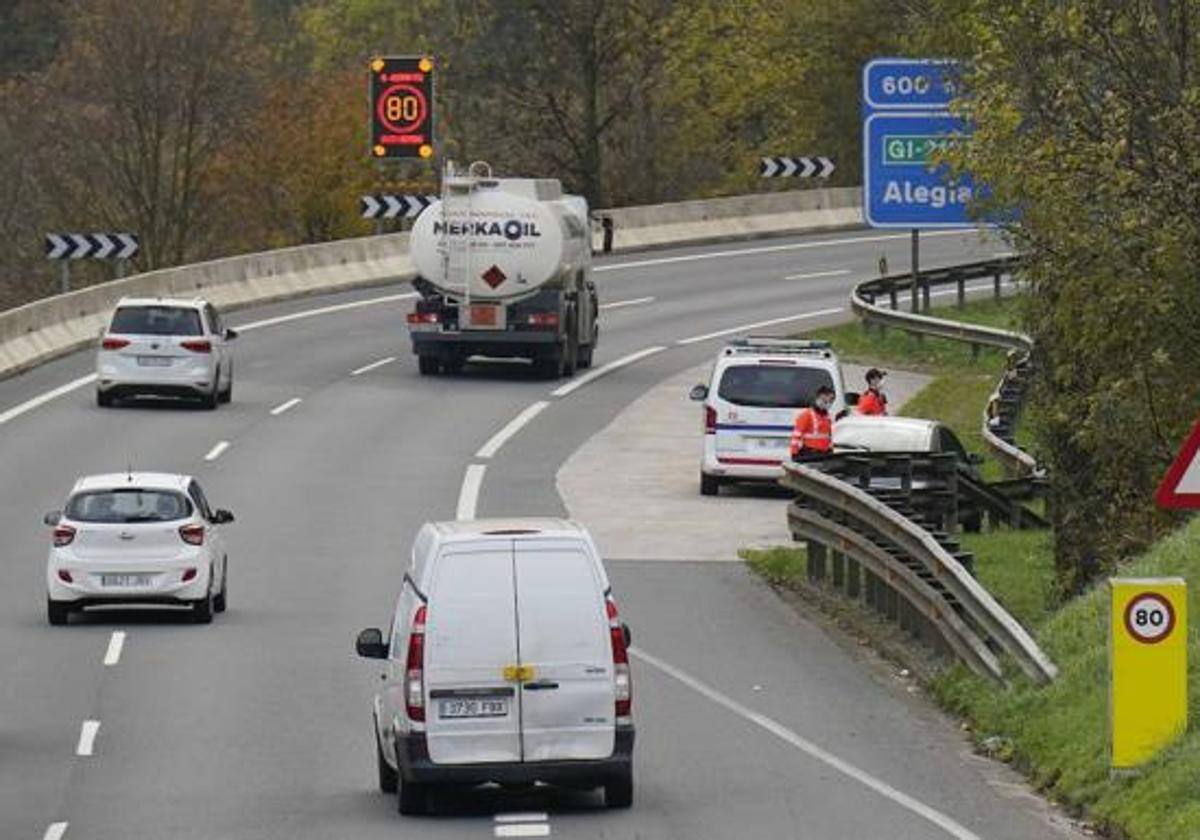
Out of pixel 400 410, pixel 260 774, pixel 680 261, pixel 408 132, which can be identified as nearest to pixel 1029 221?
pixel 260 774

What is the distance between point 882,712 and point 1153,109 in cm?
555

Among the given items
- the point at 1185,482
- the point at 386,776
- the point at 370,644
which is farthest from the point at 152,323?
the point at 1185,482

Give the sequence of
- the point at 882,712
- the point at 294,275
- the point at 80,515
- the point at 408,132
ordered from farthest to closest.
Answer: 1. the point at 294,275
2. the point at 408,132
3. the point at 80,515
4. the point at 882,712

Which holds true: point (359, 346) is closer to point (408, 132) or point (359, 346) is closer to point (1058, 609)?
point (408, 132)

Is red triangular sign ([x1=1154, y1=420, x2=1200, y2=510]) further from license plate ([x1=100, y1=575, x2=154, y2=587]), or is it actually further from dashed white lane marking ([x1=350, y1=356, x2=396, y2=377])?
dashed white lane marking ([x1=350, y1=356, x2=396, y2=377])

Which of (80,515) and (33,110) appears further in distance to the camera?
(33,110)

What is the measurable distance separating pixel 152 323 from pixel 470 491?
10003 mm

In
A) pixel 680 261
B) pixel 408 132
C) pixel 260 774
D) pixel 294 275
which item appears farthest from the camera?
pixel 680 261

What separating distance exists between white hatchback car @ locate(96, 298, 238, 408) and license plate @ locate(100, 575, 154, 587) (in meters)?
18.4

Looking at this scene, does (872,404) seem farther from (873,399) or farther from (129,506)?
(129,506)

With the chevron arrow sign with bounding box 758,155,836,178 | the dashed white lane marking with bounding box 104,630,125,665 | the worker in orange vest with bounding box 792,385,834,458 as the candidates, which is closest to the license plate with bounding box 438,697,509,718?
the dashed white lane marking with bounding box 104,630,125,665

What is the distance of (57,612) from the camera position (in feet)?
101

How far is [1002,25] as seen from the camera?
91.1 ft

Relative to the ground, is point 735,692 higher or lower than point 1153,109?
lower
